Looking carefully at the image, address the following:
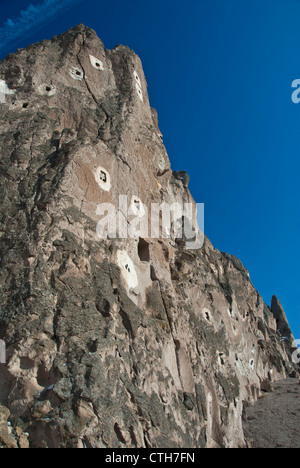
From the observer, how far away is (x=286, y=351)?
4950 cm

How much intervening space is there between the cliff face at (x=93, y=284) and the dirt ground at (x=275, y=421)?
10.7 feet

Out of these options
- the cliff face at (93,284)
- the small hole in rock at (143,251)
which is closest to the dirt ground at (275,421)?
the cliff face at (93,284)

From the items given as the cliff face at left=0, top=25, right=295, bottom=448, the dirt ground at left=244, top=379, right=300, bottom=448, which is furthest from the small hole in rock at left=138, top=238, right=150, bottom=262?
the dirt ground at left=244, top=379, right=300, bottom=448

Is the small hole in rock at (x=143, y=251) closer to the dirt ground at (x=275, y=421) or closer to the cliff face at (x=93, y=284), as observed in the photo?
the cliff face at (x=93, y=284)

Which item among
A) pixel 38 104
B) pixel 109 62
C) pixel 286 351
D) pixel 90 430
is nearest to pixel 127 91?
pixel 109 62

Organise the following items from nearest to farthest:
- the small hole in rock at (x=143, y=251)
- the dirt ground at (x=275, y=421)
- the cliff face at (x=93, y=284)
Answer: the cliff face at (x=93, y=284) < the small hole in rock at (x=143, y=251) < the dirt ground at (x=275, y=421)

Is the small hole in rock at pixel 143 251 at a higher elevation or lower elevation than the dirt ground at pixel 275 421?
higher

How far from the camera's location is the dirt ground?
1919 centimetres

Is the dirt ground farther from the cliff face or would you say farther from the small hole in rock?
the small hole in rock

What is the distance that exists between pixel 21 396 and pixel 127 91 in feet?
65.1

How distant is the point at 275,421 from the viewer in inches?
883

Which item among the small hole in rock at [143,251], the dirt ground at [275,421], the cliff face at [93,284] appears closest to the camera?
A: the cliff face at [93,284]

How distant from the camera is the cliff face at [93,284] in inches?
392
